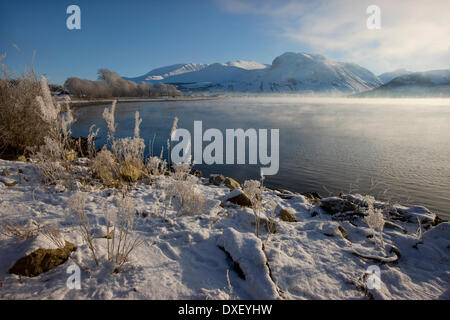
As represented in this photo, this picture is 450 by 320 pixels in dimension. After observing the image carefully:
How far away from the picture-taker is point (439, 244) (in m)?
3.06

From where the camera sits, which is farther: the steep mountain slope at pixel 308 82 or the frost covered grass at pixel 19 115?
the steep mountain slope at pixel 308 82

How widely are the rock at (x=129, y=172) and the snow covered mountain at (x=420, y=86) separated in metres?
106

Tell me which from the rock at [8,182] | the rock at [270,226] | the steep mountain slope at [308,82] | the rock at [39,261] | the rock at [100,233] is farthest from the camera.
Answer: the steep mountain slope at [308,82]

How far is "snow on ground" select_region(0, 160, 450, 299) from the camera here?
2148mm

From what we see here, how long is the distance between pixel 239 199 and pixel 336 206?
1.94 metres

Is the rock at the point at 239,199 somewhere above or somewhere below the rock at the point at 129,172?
below

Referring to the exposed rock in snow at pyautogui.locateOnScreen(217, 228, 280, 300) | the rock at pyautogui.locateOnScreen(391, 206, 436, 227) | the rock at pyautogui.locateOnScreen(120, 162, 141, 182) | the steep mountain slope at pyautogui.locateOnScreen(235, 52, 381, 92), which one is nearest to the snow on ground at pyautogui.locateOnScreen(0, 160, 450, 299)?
the exposed rock in snow at pyautogui.locateOnScreen(217, 228, 280, 300)

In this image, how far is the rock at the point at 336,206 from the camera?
4379 mm

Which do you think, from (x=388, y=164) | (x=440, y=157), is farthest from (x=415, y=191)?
(x=440, y=157)

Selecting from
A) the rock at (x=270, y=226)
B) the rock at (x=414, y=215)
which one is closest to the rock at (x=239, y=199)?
the rock at (x=270, y=226)

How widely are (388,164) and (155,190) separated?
9.41 meters

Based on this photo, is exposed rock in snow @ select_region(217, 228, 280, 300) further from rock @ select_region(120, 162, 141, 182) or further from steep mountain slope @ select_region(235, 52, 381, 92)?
steep mountain slope @ select_region(235, 52, 381, 92)

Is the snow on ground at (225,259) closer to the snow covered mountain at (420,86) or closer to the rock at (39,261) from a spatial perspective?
the rock at (39,261)
